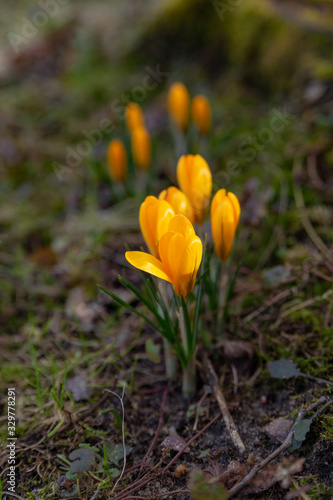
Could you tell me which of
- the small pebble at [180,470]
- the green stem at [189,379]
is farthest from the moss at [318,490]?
the green stem at [189,379]

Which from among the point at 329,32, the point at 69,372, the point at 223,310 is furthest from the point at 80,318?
the point at 329,32

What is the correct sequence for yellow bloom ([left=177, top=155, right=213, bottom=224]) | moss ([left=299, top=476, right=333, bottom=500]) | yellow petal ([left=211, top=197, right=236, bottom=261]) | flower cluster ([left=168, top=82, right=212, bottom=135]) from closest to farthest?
moss ([left=299, top=476, right=333, bottom=500]) → yellow petal ([left=211, top=197, right=236, bottom=261]) → yellow bloom ([left=177, top=155, right=213, bottom=224]) → flower cluster ([left=168, top=82, right=212, bottom=135])

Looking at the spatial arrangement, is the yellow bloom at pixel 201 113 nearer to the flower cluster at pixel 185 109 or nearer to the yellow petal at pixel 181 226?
the flower cluster at pixel 185 109

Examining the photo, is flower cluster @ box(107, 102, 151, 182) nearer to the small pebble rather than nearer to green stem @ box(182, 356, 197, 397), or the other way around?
green stem @ box(182, 356, 197, 397)

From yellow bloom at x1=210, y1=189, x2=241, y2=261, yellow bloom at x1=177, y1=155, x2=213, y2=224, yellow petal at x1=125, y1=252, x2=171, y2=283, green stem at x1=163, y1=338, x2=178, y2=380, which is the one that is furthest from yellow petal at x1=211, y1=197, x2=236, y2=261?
green stem at x1=163, y1=338, x2=178, y2=380

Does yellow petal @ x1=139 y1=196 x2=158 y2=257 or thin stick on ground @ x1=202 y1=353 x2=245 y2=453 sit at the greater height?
yellow petal @ x1=139 y1=196 x2=158 y2=257

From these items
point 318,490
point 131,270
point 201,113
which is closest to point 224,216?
point 318,490
